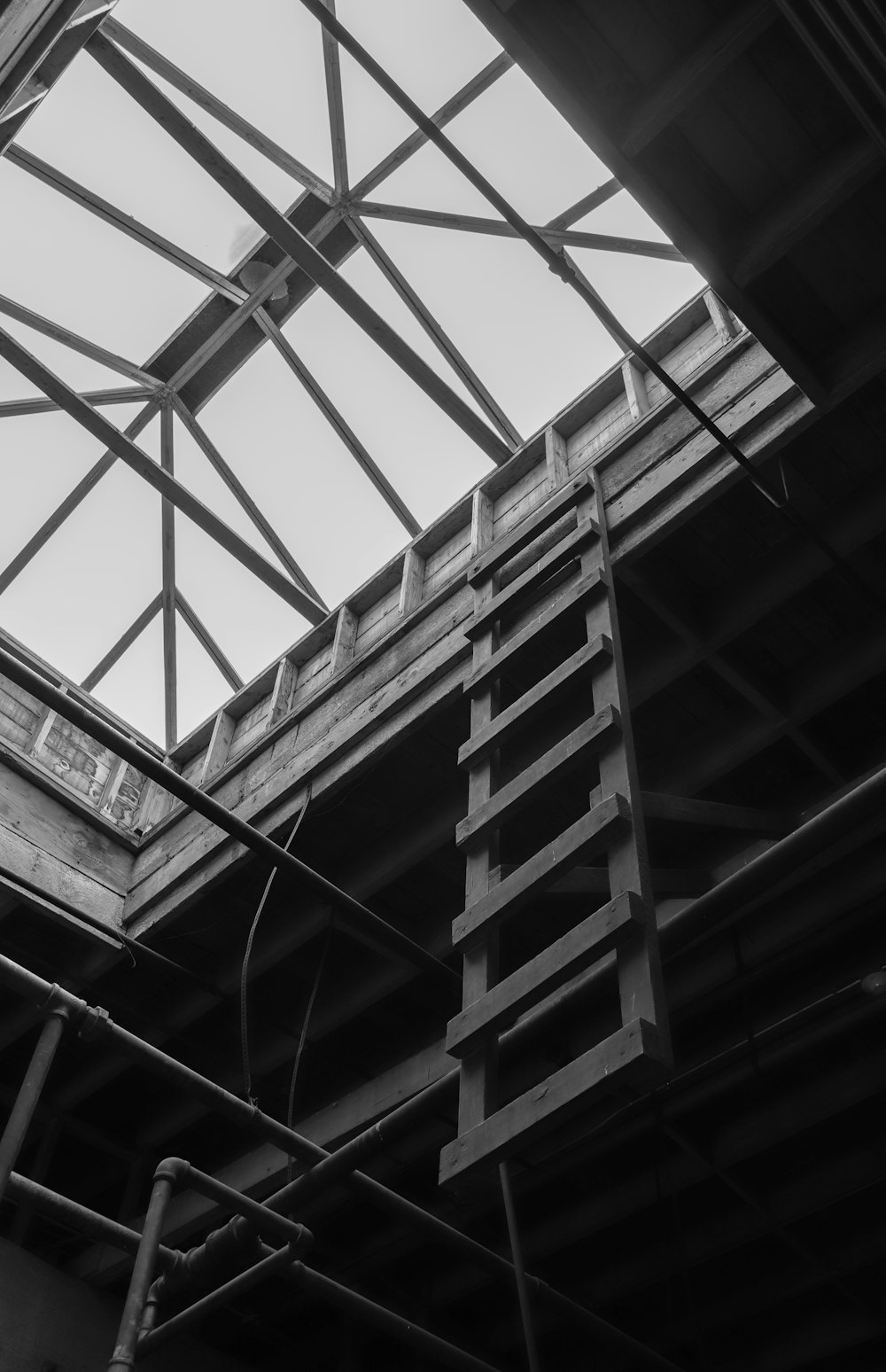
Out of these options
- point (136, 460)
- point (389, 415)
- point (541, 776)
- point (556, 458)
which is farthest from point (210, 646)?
point (541, 776)

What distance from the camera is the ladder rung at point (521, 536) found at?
7691 mm

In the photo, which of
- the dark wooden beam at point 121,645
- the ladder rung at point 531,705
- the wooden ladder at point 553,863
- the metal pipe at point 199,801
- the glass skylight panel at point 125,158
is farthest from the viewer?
the dark wooden beam at point 121,645

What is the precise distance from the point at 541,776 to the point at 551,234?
6128mm

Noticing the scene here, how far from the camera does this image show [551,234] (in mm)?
10039

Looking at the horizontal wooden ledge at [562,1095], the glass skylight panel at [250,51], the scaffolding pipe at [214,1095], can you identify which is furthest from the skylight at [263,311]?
the horizontal wooden ledge at [562,1095]

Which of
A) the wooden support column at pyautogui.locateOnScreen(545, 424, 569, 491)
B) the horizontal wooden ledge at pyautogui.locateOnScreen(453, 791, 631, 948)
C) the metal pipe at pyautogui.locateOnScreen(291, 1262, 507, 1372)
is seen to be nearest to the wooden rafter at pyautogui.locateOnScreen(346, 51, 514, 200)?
the wooden support column at pyautogui.locateOnScreen(545, 424, 569, 491)

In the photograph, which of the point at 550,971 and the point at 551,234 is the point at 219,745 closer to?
the point at 551,234

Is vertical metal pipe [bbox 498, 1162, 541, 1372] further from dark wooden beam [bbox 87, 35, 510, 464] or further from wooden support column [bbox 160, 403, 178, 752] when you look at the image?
wooden support column [bbox 160, 403, 178, 752]

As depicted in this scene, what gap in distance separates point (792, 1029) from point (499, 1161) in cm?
272

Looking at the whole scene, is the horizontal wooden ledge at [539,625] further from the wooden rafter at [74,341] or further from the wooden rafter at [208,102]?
the wooden rafter at [74,341]

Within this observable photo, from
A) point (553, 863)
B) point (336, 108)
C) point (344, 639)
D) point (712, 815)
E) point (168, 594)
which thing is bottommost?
point (553, 863)

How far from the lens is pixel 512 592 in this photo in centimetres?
731

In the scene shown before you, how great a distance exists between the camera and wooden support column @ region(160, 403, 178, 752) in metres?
12.0

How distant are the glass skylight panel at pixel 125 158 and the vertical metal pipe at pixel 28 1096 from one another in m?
7.78
